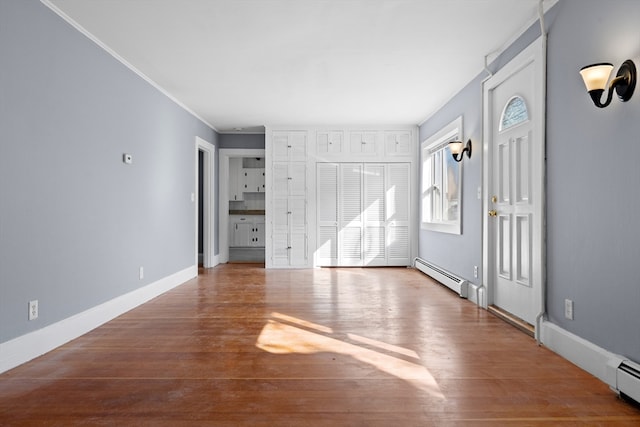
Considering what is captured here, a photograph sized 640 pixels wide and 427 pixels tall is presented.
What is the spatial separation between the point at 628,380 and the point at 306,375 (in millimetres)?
1689

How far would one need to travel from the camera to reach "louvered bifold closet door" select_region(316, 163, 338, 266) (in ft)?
21.2

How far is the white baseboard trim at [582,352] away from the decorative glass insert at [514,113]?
5.53ft

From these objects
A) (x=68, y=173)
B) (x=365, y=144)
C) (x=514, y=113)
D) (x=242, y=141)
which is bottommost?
(x=68, y=173)

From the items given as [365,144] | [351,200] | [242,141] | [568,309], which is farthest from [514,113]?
[242,141]

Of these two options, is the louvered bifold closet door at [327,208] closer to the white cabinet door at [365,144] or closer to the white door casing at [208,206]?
the white cabinet door at [365,144]

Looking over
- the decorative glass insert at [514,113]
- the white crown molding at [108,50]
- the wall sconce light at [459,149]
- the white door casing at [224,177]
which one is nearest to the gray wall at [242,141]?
the white door casing at [224,177]

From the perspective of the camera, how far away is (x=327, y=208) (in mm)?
6461

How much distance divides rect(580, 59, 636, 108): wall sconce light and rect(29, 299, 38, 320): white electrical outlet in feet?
12.3

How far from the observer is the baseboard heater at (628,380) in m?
1.79

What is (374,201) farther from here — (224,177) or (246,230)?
(246,230)

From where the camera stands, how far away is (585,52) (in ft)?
7.52

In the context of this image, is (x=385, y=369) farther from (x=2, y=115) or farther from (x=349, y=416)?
(x=2, y=115)

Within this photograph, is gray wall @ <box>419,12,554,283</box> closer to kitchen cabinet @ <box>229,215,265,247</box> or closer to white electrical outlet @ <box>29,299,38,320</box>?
white electrical outlet @ <box>29,299,38,320</box>

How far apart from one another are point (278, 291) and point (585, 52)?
148 inches
